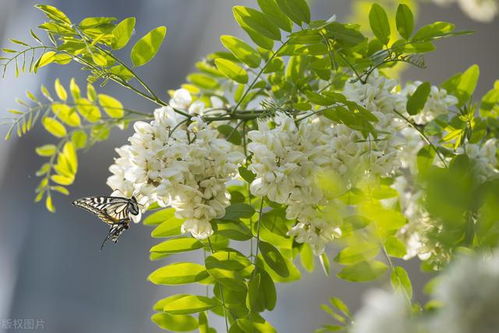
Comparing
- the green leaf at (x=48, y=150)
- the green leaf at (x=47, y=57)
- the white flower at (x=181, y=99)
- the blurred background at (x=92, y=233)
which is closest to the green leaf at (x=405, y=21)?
the white flower at (x=181, y=99)

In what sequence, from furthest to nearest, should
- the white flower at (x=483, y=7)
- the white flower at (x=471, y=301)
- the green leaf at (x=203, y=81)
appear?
the green leaf at (x=203, y=81), the white flower at (x=483, y=7), the white flower at (x=471, y=301)

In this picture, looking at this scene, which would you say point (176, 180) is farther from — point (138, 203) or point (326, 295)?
point (326, 295)

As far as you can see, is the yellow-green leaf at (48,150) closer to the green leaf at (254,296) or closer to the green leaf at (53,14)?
the green leaf at (53,14)

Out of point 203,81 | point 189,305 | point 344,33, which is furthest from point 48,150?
point 344,33

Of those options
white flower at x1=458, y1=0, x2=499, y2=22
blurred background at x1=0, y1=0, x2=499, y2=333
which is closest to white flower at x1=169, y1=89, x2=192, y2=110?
white flower at x1=458, y1=0, x2=499, y2=22

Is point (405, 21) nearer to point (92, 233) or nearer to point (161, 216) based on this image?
point (161, 216)

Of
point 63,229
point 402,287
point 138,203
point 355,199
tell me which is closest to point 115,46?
point 138,203
